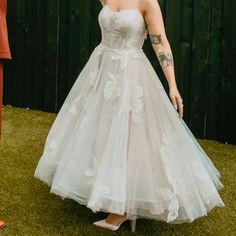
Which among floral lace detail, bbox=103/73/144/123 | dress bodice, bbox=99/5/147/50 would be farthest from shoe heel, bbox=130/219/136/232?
dress bodice, bbox=99/5/147/50

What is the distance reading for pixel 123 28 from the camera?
3.36 meters

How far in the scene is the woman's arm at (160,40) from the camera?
3334mm

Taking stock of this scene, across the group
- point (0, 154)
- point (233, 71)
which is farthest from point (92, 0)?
point (0, 154)

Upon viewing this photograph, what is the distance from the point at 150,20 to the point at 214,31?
2606mm

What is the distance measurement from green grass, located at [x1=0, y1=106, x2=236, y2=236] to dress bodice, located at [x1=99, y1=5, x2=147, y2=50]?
45.4 inches

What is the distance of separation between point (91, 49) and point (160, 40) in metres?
3.37

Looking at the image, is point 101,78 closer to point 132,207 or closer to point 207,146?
point 132,207

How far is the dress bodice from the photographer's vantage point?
3.34 m

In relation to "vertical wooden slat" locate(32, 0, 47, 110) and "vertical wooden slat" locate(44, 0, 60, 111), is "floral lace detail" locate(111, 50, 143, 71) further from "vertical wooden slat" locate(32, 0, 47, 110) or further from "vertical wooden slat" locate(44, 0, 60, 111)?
"vertical wooden slat" locate(32, 0, 47, 110)

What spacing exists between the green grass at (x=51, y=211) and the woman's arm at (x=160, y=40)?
81 cm

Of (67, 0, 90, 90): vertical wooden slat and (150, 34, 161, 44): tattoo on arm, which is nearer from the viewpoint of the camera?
(150, 34, 161, 44): tattoo on arm

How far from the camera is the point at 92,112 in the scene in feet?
11.4

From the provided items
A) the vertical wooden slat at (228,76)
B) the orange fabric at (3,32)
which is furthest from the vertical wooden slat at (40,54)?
the orange fabric at (3,32)

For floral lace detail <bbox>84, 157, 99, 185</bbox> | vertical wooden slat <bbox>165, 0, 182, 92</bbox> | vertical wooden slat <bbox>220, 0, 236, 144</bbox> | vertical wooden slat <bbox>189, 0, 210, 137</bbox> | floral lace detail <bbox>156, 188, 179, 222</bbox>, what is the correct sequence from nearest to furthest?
floral lace detail <bbox>156, 188, 179, 222</bbox> → floral lace detail <bbox>84, 157, 99, 185</bbox> → vertical wooden slat <bbox>220, 0, 236, 144</bbox> → vertical wooden slat <bbox>189, 0, 210, 137</bbox> → vertical wooden slat <bbox>165, 0, 182, 92</bbox>
